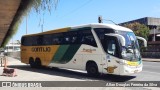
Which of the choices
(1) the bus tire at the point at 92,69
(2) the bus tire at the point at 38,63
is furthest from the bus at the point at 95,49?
(2) the bus tire at the point at 38,63

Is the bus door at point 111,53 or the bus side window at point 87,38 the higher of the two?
the bus side window at point 87,38

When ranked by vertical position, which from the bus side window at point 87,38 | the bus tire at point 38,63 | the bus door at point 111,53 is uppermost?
the bus side window at point 87,38

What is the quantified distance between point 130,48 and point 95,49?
196 cm

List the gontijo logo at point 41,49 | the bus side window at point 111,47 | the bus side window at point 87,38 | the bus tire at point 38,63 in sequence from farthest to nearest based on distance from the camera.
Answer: the bus tire at point 38,63, the gontijo logo at point 41,49, the bus side window at point 87,38, the bus side window at point 111,47

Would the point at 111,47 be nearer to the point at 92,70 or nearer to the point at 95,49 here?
the point at 95,49

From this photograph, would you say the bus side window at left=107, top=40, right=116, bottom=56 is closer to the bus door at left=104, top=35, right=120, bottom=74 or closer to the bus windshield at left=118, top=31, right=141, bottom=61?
the bus door at left=104, top=35, right=120, bottom=74

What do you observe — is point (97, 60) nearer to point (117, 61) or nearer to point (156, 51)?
point (117, 61)

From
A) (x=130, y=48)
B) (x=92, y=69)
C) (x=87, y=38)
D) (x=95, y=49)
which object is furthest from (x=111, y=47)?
(x=87, y=38)

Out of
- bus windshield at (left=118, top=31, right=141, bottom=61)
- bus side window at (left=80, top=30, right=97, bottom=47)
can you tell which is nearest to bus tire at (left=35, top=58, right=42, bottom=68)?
bus side window at (left=80, top=30, right=97, bottom=47)

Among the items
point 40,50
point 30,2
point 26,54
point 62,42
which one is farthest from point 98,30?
point 30,2

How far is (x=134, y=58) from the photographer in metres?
15.9

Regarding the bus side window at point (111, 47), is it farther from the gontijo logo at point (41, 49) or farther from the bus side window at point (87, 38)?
the gontijo logo at point (41, 49)

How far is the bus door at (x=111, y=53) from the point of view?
15500mm

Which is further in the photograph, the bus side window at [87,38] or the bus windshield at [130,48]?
the bus side window at [87,38]
